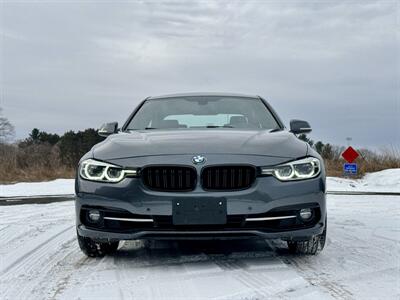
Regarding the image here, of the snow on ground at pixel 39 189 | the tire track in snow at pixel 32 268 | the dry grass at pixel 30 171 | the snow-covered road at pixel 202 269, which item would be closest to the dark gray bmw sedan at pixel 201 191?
the snow-covered road at pixel 202 269

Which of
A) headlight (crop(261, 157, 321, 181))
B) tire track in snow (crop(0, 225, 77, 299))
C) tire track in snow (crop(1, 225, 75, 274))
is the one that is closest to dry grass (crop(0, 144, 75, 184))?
tire track in snow (crop(1, 225, 75, 274))

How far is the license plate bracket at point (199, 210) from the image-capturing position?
11.3ft

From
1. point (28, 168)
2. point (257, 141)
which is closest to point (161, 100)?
point (257, 141)

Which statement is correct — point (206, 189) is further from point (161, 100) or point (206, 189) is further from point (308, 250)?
point (161, 100)

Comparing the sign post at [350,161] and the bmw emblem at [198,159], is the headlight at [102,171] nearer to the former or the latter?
the bmw emblem at [198,159]

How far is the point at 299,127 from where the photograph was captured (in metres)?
5.06

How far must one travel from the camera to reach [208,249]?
14.2 ft

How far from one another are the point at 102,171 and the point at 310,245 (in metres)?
1.68

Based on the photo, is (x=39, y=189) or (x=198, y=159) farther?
(x=39, y=189)

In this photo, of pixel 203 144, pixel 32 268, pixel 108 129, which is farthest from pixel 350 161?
pixel 32 268

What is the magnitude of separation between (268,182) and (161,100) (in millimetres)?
2363

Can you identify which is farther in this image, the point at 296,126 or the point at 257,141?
the point at 296,126

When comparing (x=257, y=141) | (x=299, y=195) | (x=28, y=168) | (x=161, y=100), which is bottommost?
(x=28, y=168)

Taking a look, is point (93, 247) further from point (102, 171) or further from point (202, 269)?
point (202, 269)
